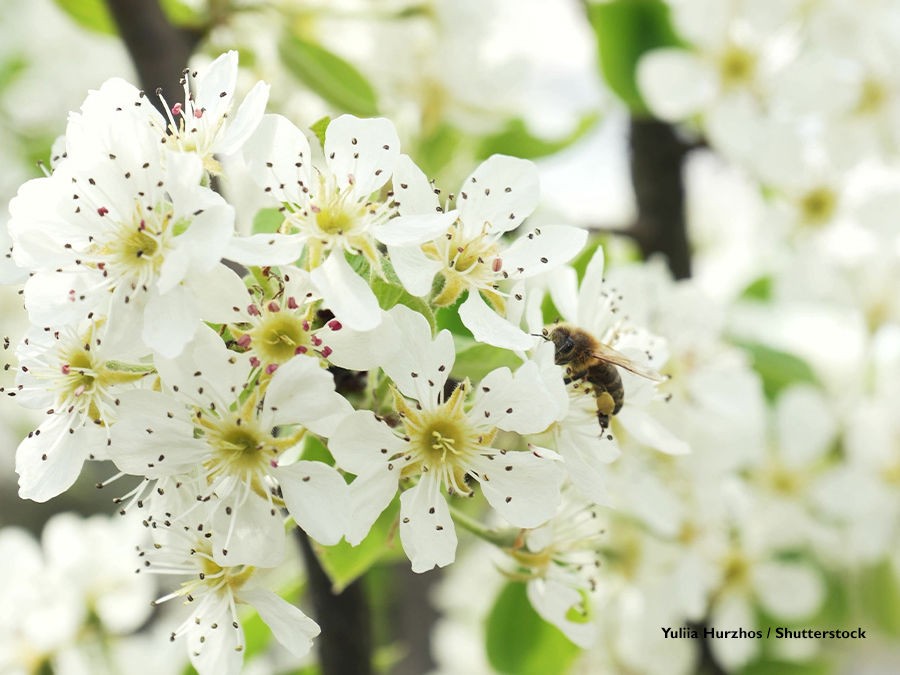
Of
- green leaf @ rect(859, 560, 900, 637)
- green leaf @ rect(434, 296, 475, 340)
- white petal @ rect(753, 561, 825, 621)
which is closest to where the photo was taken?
green leaf @ rect(434, 296, 475, 340)

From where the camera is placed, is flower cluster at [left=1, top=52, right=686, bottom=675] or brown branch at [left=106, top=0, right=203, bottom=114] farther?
brown branch at [left=106, top=0, right=203, bottom=114]

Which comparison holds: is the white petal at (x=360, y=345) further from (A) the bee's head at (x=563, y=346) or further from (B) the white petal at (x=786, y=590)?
(B) the white petal at (x=786, y=590)

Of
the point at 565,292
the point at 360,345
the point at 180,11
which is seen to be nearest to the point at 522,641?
the point at 565,292

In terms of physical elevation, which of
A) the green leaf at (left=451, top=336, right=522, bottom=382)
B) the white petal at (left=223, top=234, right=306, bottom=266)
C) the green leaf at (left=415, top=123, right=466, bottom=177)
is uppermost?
the white petal at (left=223, top=234, right=306, bottom=266)

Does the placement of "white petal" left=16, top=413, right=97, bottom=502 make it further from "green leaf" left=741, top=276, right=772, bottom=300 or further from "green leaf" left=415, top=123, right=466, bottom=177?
"green leaf" left=741, top=276, right=772, bottom=300

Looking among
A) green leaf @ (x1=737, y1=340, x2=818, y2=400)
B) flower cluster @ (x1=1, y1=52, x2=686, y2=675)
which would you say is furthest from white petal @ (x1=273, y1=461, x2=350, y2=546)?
green leaf @ (x1=737, y1=340, x2=818, y2=400)

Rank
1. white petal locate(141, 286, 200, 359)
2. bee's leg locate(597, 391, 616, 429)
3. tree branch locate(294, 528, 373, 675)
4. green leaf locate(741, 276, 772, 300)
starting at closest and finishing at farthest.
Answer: white petal locate(141, 286, 200, 359)
bee's leg locate(597, 391, 616, 429)
tree branch locate(294, 528, 373, 675)
green leaf locate(741, 276, 772, 300)

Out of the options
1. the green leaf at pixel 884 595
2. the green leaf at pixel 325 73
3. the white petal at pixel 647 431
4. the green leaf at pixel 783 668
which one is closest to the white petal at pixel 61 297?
the white petal at pixel 647 431
